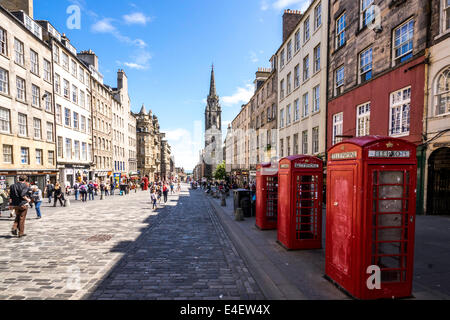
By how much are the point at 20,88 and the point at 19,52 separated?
3.38 meters

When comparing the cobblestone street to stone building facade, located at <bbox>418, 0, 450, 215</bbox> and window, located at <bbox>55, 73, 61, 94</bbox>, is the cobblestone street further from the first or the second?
window, located at <bbox>55, 73, 61, 94</bbox>

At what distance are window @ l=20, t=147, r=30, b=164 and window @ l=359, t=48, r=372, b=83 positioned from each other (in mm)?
28805

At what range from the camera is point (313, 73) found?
18.7m

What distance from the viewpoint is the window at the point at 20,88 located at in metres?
21.4

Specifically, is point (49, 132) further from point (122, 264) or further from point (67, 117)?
point (122, 264)

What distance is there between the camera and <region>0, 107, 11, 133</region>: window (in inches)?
772

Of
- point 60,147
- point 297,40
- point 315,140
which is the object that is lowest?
point 60,147

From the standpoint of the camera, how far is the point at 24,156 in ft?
71.3

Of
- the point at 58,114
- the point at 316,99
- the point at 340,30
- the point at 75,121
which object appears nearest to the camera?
the point at 340,30

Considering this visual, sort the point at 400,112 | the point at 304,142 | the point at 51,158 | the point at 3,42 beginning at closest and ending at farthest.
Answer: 1. the point at 400,112
2. the point at 3,42
3. the point at 304,142
4. the point at 51,158

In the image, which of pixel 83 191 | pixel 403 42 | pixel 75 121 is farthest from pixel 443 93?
pixel 75 121
